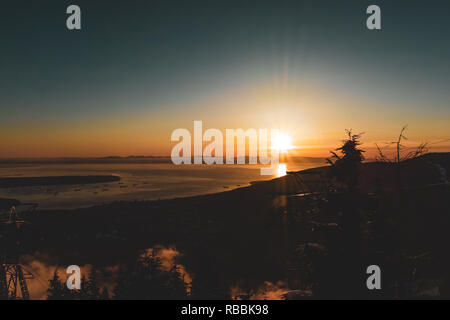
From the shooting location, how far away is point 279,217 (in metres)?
22.5

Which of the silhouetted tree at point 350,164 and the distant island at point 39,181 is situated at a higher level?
the silhouetted tree at point 350,164

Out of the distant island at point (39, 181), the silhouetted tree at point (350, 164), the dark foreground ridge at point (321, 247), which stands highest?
the silhouetted tree at point (350, 164)

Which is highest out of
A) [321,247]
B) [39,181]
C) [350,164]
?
[350,164]

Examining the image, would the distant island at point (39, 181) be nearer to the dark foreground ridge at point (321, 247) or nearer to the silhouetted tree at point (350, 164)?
the dark foreground ridge at point (321, 247)

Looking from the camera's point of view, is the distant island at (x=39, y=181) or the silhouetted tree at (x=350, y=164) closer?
the silhouetted tree at (x=350, y=164)

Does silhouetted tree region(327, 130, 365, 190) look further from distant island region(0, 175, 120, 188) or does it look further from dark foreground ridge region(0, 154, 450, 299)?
distant island region(0, 175, 120, 188)

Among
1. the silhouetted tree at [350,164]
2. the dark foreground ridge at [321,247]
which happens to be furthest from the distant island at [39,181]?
the silhouetted tree at [350,164]

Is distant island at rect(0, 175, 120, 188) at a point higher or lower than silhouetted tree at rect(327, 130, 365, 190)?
lower

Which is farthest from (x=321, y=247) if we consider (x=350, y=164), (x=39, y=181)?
(x=39, y=181)

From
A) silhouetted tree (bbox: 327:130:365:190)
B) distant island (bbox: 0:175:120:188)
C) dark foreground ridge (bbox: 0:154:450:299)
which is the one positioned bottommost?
distant island (bbox: 0:175:120:188)

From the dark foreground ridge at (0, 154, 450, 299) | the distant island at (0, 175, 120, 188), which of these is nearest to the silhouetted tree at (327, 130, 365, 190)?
the dark foreground ridge at (0, 154, 450, 299)

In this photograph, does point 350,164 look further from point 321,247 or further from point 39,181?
point 39,181

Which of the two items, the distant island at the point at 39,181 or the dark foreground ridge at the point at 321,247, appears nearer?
the dark foreground ridge at the point at 321,247
